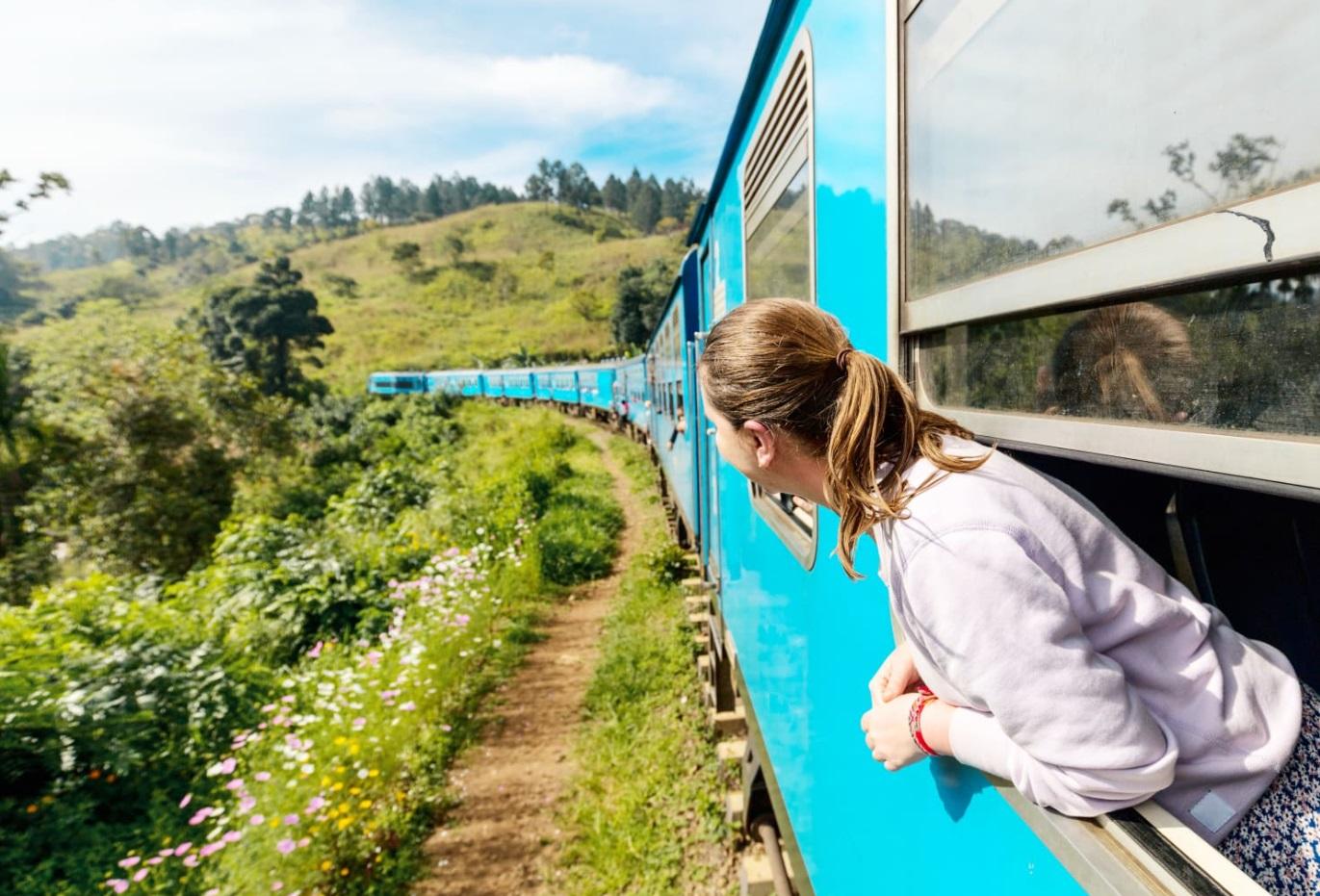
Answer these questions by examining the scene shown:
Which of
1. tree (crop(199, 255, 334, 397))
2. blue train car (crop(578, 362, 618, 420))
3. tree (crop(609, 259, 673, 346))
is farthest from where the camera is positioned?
tree (crop(609, 259, 673, 346))

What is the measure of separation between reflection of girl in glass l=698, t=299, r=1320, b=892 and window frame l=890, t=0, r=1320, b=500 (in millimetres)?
53

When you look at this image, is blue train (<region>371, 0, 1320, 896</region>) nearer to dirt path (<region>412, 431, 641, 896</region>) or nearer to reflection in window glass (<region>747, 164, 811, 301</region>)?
reflection in window glass (<region>747, 164, 811, 301</region>)

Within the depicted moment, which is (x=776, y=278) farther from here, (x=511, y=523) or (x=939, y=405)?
(x=511, y=523)

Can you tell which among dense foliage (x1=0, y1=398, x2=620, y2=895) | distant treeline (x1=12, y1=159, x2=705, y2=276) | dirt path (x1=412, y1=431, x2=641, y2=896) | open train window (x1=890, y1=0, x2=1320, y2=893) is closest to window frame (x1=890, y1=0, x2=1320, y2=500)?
open train window (x1=890, y1=0, x2=1320, y2=893)

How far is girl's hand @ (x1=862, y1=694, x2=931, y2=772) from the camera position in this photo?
111cm

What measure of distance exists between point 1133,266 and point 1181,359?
0.11 meters

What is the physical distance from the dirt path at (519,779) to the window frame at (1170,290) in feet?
13.1

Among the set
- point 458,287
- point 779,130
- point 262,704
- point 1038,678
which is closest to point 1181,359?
point 1038,678

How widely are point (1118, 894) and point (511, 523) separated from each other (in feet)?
29.6

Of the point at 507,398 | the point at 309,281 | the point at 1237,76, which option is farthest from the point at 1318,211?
the point at 309,281

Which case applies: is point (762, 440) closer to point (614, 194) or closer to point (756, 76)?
point (756, 76)

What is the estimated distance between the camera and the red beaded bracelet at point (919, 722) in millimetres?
1080

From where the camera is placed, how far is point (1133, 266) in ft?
2.28

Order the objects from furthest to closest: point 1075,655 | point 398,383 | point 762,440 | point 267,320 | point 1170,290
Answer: point 398,383, point 267,320, point 762,440, point 1075,655, point 1170,290
